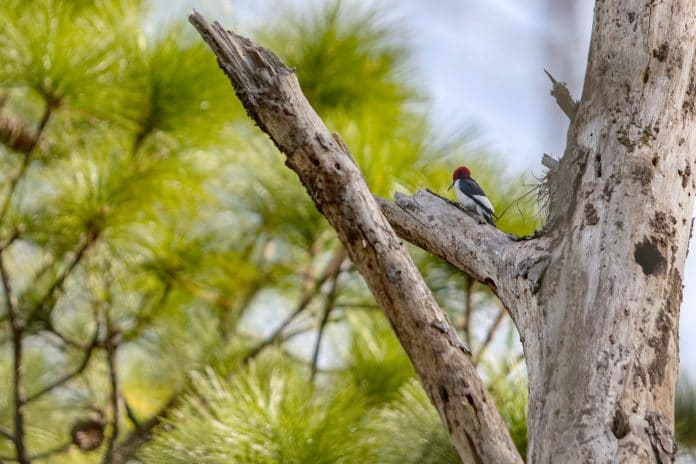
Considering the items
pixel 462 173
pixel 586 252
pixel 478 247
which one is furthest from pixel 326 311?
pixel 586 252

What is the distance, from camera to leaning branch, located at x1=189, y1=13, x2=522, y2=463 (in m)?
0.88

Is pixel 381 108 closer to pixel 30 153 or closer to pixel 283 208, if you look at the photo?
pixel 283 208

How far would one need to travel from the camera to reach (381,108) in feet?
7.02

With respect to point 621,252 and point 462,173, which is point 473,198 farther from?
point 621,252

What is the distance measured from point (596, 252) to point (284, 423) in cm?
55

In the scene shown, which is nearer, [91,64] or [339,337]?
[91,64]

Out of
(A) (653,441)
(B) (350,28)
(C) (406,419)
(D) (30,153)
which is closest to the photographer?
(A) (653,441)

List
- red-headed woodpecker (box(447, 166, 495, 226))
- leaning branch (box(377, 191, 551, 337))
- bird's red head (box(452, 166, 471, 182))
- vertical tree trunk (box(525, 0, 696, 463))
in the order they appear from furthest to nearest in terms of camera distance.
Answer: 1. bird's red head (box(452, 166, 471, 182))
2. red-headed woodpecker (box(447, 166, 495, 226))
3. leaning branch (box(377, 191, 551, 337))
4. vertical tree trunk (box(525, 0, 696, 463))

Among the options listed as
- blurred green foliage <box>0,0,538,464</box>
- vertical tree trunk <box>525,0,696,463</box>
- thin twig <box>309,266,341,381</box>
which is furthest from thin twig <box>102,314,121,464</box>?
vertical tree trunk <box>525,0,696,463</box>

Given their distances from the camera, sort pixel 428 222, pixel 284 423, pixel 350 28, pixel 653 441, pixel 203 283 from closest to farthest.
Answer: pixel 653 441
pixel 428 222
pixel 284 423
pixel 203 283
pixel 350 28

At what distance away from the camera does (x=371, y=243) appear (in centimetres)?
92

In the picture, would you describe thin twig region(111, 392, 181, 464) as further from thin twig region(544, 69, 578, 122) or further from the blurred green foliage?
thin twig region(544, 69, 578, 122)

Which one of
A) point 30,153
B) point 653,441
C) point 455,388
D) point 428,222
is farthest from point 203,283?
point 653,441

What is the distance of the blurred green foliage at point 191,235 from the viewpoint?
1.49 meters
